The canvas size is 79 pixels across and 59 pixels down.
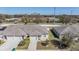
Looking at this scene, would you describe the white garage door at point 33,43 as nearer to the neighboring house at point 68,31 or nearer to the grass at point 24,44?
the grass at point 24,44

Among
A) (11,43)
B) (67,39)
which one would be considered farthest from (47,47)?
(11,43)

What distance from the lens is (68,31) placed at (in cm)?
233

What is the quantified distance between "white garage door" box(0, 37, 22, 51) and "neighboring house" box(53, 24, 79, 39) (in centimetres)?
49

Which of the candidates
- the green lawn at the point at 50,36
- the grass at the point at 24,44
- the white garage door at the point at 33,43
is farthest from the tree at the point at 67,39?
the grass at the point at 24,44

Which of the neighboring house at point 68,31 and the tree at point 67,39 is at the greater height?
the neighboring house at point 68,31

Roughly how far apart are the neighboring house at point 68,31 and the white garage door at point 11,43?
487 millimetres

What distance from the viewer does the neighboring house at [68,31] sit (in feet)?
7.63

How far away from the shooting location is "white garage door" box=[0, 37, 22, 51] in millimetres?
2328

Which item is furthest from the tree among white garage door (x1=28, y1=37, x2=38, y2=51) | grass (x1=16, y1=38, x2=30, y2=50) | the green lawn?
grass (x1=16, y1=38, x2=30, y2=50)

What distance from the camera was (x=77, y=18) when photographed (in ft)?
7.68

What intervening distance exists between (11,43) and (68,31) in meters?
0.74
